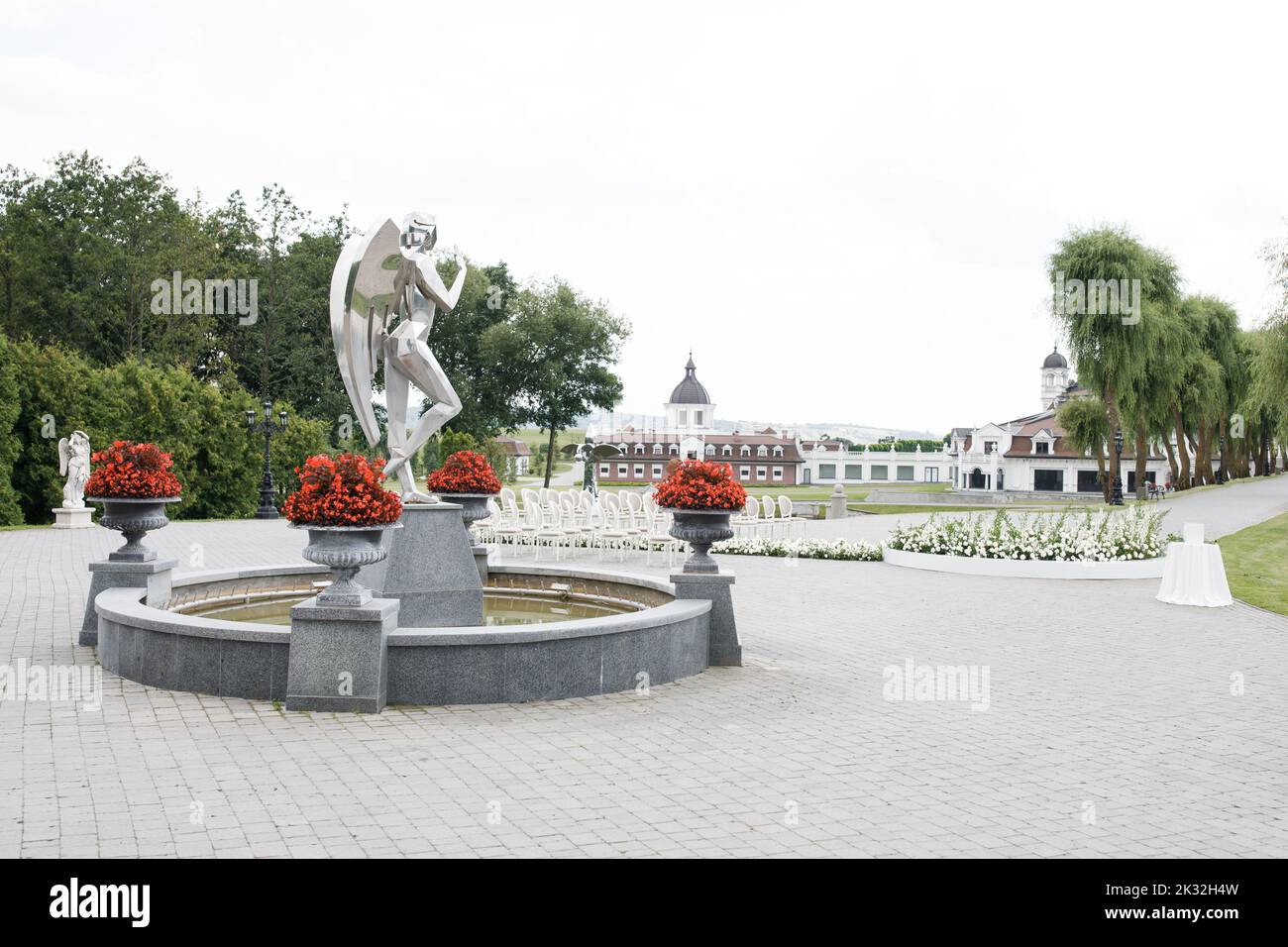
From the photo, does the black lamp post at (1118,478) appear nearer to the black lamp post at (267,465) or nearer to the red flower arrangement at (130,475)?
the black lamp post at (267,465)

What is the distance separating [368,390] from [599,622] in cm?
349

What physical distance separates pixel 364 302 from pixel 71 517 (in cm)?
1818

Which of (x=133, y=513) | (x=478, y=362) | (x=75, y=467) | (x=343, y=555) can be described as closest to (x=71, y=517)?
(x=75, y=467)

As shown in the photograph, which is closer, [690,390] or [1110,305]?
[1110,305]

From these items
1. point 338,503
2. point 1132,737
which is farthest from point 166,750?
point 1132,737

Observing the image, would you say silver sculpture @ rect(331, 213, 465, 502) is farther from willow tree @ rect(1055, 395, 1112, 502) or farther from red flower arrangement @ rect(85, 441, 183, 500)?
willow tree @ rect(1055, 395, 1112, 502)

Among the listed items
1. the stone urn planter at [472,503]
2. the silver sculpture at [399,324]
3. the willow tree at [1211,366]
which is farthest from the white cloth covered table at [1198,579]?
the willow tree at [1211,366]

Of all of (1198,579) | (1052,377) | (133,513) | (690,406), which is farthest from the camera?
(690,406)

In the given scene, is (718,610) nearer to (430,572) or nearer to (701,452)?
(430,572)

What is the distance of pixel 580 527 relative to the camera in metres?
20.9

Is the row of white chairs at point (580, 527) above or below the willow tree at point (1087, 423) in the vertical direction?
below

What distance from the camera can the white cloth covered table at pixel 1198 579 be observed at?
1423 centimetres

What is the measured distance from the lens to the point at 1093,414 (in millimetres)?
44500

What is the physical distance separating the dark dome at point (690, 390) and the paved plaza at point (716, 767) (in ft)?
360
